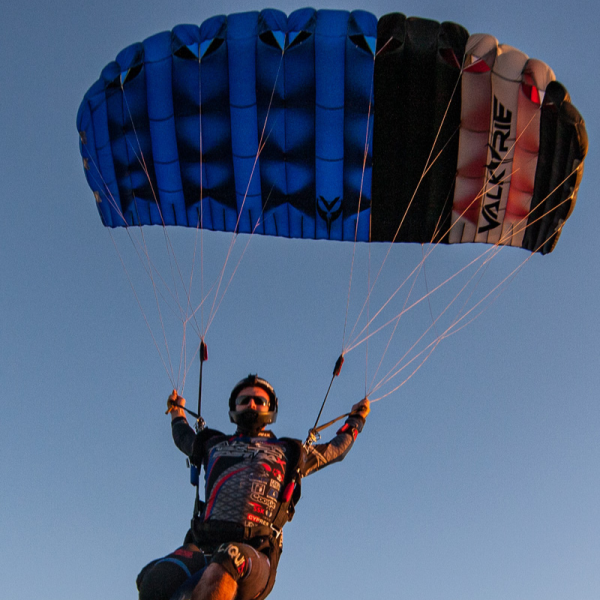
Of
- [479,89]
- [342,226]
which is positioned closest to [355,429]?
A: [342,226]

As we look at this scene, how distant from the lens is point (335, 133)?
8.05 m

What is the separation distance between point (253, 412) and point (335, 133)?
12.4 ft

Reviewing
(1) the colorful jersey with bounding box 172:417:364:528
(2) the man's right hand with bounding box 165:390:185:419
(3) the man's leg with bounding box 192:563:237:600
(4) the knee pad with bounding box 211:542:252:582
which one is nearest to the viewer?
(3) the man's leg with bounding box 192:563:237:600

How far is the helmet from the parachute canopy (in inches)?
130

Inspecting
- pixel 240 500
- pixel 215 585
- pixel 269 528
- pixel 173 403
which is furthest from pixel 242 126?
pixel 215 585

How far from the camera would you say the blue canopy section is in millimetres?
7746

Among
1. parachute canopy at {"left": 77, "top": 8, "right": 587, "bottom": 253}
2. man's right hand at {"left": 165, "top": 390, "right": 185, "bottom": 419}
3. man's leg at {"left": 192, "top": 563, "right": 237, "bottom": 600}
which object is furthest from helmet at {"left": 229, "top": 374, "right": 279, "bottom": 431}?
parachute canopy at {"left": 77, "top": 8, "right": 587, "bottom": 253}

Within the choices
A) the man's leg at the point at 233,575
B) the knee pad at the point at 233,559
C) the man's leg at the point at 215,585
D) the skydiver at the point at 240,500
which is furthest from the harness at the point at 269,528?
the man's leg at the point at 215,585

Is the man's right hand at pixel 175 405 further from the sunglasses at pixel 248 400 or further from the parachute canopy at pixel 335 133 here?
the parachute canopy at pixel 335 133

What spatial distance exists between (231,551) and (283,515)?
0.75 m

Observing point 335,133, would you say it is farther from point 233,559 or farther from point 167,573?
point 167,573

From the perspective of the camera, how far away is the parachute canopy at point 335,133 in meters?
7.64

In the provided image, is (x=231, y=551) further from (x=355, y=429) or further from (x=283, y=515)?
(x=355, y=429)

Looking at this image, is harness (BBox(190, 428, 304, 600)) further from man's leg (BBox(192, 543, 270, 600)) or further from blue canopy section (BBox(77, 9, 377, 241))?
blue canopy section (BBox(77, 9, 377, 241))
